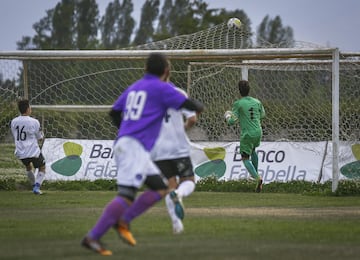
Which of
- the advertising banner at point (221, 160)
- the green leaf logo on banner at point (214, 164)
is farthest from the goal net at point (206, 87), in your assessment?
the green leaf logo on banner at point (214, 164)

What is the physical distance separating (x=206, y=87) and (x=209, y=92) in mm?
146

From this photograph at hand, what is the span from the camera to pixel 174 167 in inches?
436

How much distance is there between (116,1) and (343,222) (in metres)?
122

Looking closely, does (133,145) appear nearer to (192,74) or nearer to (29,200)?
(29,200)

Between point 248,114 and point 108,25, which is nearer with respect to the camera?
point 248,114

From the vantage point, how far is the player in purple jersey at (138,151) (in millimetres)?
8711

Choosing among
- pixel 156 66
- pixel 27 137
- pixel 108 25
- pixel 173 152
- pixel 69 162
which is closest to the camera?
pixel 156 66

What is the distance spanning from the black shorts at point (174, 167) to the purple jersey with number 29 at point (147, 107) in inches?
72.4

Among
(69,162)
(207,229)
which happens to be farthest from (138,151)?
(69,162)

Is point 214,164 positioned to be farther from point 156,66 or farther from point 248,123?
point 156,66

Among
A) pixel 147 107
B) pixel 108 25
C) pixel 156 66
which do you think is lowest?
pixel 108 25

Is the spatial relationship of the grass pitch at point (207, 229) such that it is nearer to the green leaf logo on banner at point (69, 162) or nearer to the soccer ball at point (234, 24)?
the green leaf logo on banner at point (69, 162)

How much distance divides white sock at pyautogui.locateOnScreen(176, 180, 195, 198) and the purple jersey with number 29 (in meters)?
1.67

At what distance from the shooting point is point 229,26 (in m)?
19.1
